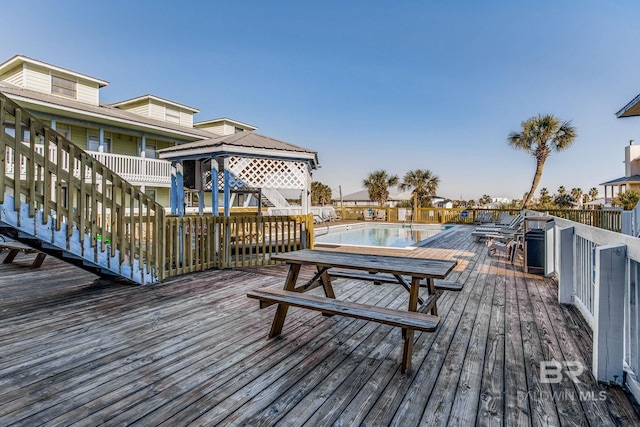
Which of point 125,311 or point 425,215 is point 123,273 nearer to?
point 125,311

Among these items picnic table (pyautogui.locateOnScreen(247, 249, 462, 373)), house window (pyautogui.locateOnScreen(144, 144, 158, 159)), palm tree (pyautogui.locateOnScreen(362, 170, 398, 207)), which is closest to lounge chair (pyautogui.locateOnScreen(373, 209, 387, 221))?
palm tree (pyautogui.locateOnScreen(362, 170, 398, 207))

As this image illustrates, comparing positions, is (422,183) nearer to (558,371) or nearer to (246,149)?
(246,149)

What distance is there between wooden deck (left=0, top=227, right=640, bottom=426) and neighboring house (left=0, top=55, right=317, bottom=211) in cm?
981

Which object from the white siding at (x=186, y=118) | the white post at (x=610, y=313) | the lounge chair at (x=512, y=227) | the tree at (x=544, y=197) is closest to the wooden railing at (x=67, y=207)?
the white post at (x=610, y=313)

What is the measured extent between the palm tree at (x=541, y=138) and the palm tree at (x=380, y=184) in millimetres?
14431

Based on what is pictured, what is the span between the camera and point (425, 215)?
68.8 ft

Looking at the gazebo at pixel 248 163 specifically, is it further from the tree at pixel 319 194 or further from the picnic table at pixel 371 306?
the tree at pixel 319 194

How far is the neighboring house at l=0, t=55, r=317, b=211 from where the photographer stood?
11531 mm

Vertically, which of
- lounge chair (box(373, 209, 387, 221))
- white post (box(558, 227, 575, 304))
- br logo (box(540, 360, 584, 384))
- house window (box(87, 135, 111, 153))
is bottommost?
br logo (box(540, 360, 584, 384))

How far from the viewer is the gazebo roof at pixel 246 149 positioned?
21.8 ft

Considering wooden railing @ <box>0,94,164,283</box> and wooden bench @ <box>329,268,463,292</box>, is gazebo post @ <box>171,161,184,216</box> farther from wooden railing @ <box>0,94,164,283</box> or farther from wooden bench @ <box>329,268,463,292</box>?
wooden bench @ <box>329,268,463,292</box>

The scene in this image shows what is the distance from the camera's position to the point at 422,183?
30.1m

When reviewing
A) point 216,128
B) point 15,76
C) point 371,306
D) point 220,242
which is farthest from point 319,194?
point 371,306

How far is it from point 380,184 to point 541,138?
54.9 feet
